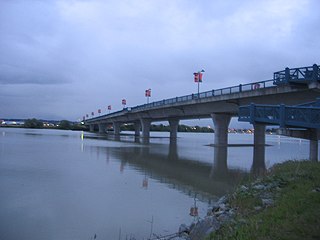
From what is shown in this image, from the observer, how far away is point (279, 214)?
7809 millimetres

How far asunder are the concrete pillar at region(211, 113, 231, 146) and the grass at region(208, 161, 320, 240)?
42702 millimetres

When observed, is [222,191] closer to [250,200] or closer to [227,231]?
[250,200]

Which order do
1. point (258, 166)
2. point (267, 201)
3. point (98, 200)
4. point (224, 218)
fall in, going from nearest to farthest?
point (224, 218) < point (267, 201) < point (98, 200) < point (258, 166)

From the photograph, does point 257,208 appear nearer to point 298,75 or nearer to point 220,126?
point 298,75

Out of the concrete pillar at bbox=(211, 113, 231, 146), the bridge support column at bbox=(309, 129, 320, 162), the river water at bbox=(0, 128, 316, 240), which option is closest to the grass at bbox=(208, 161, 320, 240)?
the river water at bbox=(0, 128, 316, 240)

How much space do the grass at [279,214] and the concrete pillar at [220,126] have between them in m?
42.7

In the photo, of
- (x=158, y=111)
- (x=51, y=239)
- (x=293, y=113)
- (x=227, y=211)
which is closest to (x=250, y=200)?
(x=227, y=211)

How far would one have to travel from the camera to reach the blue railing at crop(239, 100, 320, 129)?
61.7 ft

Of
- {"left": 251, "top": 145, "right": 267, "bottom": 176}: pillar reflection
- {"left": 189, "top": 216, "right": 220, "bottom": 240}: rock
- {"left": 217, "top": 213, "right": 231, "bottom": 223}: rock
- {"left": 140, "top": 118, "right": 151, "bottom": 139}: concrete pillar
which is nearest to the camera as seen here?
{"left": 189, "top": 216, "right": 220, "bottom": 240}: rock

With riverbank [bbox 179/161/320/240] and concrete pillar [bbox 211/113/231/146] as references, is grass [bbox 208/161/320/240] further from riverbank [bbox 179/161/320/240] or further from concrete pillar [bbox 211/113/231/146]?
concrete pillar [bbox 211/113/231/146]

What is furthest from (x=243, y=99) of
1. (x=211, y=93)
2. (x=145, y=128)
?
(x=145, y=128)

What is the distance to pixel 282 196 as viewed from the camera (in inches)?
399

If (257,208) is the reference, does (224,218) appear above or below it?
below

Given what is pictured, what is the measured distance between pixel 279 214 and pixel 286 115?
13905 millimetres
